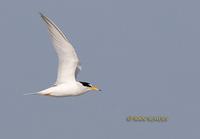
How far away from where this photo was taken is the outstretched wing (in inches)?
1083

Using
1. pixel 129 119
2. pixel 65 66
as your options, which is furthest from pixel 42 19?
pixel 129 119

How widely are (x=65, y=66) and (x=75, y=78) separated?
0.72m

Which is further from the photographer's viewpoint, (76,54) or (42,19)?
(76,54)

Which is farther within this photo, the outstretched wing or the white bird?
the white bird

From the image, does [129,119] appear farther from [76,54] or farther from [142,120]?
[76,54]

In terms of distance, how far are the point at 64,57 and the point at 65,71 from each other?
0.64 metres

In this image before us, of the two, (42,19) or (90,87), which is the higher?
(42,19)

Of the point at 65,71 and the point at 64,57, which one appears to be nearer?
the point at 64,57

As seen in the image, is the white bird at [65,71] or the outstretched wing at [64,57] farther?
the white bird at [65,71]

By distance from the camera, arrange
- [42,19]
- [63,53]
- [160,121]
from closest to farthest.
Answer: [42,19] → [63,53] → [160,121]

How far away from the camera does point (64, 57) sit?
94.3 feet

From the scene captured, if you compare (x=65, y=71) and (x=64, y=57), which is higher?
(x=64, y=57)

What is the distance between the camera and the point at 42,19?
Answer: 2675 centimetres

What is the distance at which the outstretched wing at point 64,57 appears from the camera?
27516 mm
